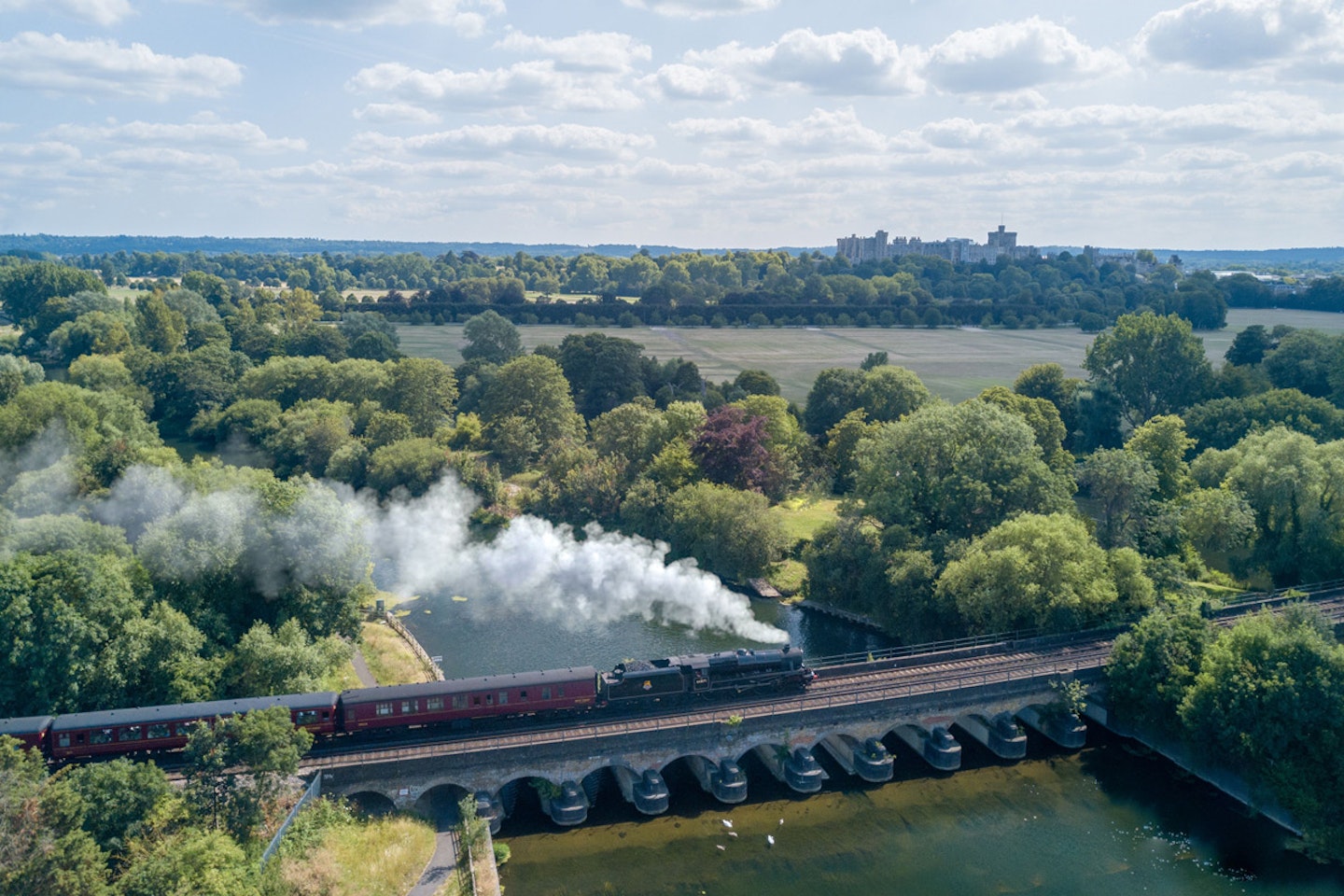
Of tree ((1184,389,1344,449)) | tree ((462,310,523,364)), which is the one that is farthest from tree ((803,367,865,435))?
tree ((462,310,523,364))

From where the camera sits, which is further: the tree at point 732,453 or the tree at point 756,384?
the tree at point 756,384

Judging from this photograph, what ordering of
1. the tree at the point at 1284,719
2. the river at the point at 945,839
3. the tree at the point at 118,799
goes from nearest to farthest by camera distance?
the tree at the point at 118,799, the river at the point at 945,839, the tree at the point at 1284,719

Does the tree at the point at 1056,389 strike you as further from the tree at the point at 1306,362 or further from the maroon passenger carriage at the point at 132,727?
the maroon passenger carriage at the point at 132,727

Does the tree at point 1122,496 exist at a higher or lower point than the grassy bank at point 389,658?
higher

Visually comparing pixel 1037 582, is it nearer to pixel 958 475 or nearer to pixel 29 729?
pixel 958 475

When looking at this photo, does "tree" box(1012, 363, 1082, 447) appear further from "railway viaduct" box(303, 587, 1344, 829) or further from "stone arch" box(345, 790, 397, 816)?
"stone arch" box(345, 790, 397, 816)

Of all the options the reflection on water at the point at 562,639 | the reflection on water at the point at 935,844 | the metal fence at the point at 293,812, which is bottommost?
the reflection on water at the point at 935,844

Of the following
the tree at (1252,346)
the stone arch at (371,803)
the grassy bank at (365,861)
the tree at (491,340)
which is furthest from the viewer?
the tree at (491,340)

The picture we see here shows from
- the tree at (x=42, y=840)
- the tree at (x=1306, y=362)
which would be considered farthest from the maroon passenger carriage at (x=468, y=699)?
the tree at (x=1306, y=362)
